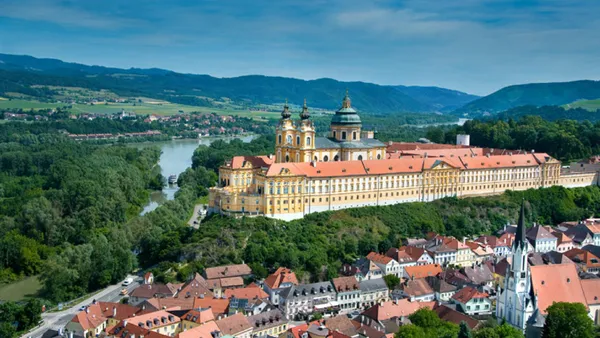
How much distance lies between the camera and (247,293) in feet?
154

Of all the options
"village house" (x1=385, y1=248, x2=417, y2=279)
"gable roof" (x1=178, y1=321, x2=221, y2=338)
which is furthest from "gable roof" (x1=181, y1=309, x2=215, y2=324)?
"village house" (x1=385, y1=248, x2=417, y2=279)

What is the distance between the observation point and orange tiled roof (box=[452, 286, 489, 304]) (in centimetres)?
4625

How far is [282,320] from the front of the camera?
4475cm

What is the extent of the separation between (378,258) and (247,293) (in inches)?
509

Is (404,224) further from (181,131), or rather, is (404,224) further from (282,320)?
(181,131)

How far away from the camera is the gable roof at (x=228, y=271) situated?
167 feet

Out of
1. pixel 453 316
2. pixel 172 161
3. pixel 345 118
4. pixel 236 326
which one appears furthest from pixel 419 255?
pixel 172 161

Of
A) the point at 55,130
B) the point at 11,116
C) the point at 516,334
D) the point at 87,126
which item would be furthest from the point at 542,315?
the point at 11,116

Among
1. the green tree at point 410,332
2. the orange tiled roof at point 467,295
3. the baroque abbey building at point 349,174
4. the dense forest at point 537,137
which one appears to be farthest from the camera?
the dense forest at point 537,137

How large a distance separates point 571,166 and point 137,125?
126m

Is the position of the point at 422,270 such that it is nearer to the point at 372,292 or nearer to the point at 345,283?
the point at 372,292

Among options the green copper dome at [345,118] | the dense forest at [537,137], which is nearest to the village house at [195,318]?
the green copper dome at [345,118]

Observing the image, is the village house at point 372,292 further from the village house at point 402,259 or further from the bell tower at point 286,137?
the bell tower at point 286,137

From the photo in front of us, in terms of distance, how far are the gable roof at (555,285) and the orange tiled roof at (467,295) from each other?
547 centimetres
